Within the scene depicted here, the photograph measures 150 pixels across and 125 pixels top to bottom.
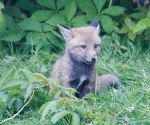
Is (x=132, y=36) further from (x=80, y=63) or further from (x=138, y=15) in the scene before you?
(x=80, y=63)

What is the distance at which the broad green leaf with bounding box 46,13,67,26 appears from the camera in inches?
287

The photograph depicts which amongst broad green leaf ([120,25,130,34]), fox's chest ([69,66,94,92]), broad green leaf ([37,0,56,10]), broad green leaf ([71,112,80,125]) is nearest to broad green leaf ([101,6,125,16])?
broad green leaf ([120,25,130,34])

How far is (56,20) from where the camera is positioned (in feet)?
24.1

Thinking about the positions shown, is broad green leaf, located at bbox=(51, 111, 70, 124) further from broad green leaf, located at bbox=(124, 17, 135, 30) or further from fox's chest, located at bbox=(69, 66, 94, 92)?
broad green leaf, located at bbox=(124, 17, 135, 30)

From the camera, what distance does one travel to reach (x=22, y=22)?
24.3ft

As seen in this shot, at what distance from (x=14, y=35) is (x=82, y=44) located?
1.66m

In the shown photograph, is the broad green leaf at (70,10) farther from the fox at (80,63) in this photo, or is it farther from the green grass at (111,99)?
the fox at (80,63)

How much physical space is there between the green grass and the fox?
0.24 meters

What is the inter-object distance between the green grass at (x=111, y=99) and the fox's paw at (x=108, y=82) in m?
0.09

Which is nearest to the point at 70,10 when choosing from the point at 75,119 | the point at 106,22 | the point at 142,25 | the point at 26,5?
the point at 106,22

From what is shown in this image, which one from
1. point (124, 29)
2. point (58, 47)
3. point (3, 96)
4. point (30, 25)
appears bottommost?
point (58, 47)

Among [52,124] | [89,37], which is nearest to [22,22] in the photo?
[89,37]

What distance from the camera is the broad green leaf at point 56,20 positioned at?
729 cm

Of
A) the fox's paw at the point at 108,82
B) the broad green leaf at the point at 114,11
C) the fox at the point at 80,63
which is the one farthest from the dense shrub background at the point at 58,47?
the fox at the point at 80,63
